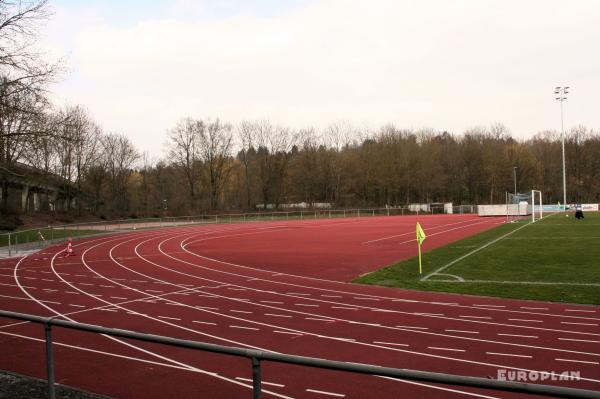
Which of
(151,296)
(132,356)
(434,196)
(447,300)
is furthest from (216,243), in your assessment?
(434,196)

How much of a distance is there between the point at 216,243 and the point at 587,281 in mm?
24570

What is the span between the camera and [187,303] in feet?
44.8

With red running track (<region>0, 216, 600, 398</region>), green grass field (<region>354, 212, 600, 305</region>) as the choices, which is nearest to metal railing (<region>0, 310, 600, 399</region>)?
red running track (<region>0, 216, 600, 398</region>)

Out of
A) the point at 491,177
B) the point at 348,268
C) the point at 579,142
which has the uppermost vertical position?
the point at 579,142

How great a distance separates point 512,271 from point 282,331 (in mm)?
10969

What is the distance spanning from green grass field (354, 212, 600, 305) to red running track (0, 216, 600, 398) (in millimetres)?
1078

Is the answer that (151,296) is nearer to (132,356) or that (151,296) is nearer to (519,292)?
(132,356)

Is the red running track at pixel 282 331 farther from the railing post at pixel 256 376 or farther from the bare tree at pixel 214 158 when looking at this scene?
the bare tree at pixel 214 158

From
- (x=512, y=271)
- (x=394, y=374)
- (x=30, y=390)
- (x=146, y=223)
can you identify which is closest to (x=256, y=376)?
(x=394, y=374)

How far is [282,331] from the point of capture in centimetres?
1035

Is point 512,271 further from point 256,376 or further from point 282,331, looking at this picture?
point 256,376

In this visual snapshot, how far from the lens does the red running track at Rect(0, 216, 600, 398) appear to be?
7.40m

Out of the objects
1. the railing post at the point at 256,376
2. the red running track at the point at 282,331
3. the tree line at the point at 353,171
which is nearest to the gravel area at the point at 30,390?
the red running track at the point at 282,331

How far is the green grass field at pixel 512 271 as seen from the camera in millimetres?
14109
